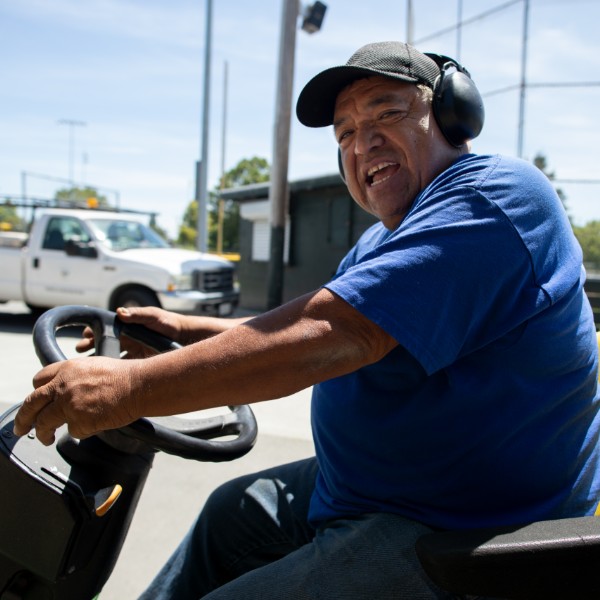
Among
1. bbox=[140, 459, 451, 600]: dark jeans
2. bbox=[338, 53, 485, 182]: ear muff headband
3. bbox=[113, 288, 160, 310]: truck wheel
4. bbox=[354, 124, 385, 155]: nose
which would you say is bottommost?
bbox=[113, 288, 160, 310]: truck wheel

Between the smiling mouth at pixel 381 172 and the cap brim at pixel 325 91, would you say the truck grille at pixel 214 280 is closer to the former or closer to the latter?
the cap brim at pixel 325 91

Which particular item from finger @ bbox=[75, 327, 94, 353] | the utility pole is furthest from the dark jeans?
the utility pole

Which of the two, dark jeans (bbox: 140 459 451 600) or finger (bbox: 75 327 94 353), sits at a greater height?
finger (bbox: 75 327 94 353)

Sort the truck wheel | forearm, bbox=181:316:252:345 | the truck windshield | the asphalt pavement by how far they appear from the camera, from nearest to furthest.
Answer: forearm, bbox=181:316:252:345 < the asphalt pavement < the truck wheel < the truck windshield

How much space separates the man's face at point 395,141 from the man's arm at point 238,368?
1.83ft

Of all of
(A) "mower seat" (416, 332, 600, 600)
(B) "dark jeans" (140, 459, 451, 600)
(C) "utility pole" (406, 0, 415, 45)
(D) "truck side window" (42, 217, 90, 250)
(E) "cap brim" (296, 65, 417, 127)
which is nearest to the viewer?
(A) "mower seat" (416, 332, 600, 600)

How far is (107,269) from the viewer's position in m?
9.48

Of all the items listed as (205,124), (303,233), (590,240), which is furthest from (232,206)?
(590,240)

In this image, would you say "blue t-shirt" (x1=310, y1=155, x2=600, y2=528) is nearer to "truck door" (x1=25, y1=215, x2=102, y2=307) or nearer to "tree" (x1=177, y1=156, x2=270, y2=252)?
"truck door" (x1=25, y1=215, x2=102, y2=307)

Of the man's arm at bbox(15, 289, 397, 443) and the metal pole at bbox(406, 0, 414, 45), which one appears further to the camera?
the metal pole at bbox(406, 0, 414, 45)

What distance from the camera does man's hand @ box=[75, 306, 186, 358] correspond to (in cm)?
193

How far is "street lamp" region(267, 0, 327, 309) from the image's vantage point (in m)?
10.1

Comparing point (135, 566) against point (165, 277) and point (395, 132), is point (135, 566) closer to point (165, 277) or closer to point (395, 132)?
point (395, 132)

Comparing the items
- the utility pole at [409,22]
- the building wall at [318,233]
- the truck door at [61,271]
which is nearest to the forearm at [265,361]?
the truck door at [61,271]
